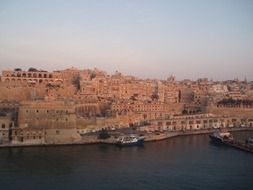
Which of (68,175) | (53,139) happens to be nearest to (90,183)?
(68,175)

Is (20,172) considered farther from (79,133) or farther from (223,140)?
(223,140)

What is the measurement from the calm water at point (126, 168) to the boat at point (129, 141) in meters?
0.29

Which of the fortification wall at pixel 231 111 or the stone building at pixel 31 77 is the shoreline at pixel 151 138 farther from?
the stone building at pixel 31 77

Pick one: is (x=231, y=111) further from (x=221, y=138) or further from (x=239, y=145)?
(x=239, y=145)

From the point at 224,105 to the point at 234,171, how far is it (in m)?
8.35

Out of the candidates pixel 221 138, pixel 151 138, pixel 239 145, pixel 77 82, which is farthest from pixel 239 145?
pixel 77 82

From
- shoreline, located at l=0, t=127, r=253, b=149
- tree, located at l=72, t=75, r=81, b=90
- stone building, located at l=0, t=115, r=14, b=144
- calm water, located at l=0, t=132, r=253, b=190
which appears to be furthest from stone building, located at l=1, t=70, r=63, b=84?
calm water, located at l=0, t=132, r=253, b=190

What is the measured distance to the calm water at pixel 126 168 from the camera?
21.4 feet

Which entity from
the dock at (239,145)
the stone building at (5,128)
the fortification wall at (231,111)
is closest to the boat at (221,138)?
the dock at (239,145)

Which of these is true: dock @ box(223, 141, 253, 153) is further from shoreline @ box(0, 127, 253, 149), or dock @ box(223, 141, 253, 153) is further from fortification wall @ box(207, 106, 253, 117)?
fortification wall @ box(207, 106, 253, 117)

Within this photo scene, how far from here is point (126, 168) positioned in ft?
→ 24.4

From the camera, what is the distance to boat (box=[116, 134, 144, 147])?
9.74 meters

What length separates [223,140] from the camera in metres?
10.4

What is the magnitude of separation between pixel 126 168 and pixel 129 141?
233 centimetres
